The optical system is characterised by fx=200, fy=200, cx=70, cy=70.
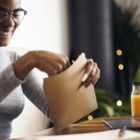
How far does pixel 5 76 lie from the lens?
57 centimetres

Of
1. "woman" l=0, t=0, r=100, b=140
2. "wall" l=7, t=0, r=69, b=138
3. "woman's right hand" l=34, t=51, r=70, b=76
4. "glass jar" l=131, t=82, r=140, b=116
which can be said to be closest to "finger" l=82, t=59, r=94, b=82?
"woman" l=0, t=0, r=100, b=140

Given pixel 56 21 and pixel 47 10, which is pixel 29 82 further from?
pixel 56 21

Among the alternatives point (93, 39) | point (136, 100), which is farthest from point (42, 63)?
point (93, 39)

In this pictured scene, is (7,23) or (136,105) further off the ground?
(7,23)

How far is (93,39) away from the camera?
2729 millimetres

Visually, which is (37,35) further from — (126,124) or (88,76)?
(126,124)

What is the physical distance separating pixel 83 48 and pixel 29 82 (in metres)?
1.84

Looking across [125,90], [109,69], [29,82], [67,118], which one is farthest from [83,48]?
[67,118]

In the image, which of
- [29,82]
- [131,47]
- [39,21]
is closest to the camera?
[29,82]

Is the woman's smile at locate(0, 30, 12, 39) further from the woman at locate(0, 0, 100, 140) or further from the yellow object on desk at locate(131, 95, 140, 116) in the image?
the yellow object on desk at locate(131, 95, 140, 116)

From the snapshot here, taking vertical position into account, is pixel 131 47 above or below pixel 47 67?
above

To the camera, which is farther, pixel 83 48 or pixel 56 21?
pixel 83 48

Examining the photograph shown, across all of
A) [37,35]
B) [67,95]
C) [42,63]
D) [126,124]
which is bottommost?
[126,124]

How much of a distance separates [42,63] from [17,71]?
77 mm
